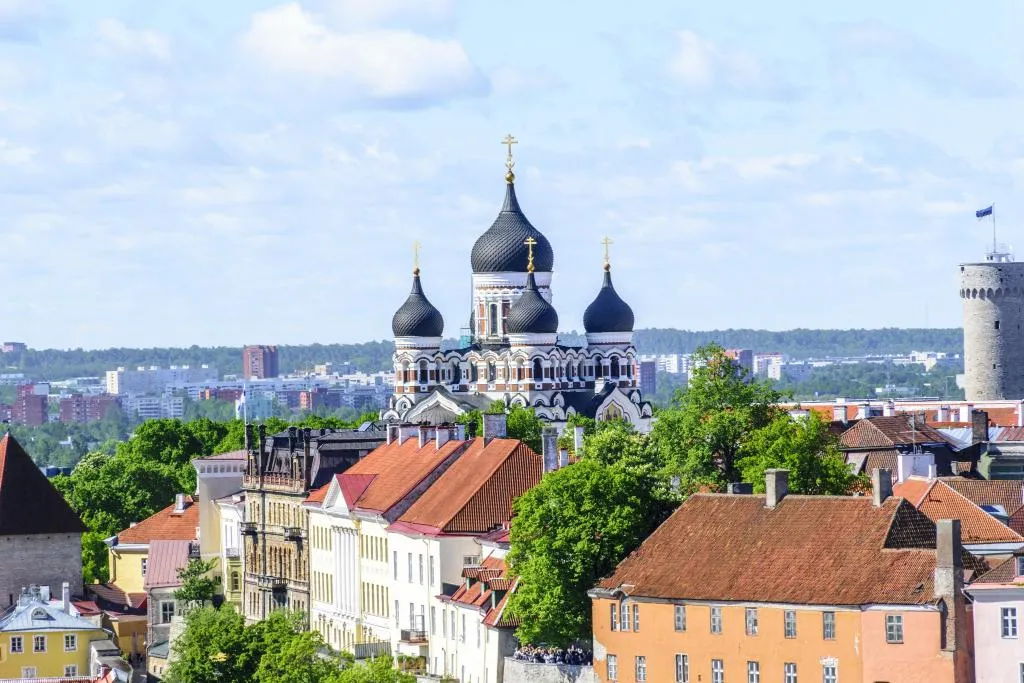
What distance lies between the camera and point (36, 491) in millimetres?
134500

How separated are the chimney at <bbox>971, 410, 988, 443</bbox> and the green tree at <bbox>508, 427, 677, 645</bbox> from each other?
49087 mm

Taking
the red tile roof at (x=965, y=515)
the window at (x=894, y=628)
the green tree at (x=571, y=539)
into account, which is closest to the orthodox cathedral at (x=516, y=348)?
the red tile roof at (x=965, y=515)

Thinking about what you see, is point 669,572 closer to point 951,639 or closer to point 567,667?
point 567,667

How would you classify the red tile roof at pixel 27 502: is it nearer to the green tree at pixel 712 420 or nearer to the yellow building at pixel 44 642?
the yellow building at pixel 44 642

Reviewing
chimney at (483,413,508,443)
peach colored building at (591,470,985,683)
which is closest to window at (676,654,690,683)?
peach colored building at (591,470,985,683)

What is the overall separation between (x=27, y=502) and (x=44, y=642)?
649 inches

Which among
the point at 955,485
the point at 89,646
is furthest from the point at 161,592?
the point at 955,485

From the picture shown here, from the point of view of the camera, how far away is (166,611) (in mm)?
125125

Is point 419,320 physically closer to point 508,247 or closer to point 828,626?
point 508,247

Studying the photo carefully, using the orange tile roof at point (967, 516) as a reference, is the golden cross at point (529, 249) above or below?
above

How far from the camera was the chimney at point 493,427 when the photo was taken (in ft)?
346

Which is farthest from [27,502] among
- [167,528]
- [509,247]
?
[509,247]

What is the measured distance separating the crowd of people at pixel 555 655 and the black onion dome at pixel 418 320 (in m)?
94.5

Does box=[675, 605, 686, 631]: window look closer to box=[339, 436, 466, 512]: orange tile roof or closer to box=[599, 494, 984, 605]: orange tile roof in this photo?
box=[599, 494, 984, 605]: orange tile roof
